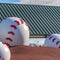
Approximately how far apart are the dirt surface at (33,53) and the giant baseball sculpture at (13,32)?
513 mm

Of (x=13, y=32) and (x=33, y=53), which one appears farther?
(x=13, y=32)

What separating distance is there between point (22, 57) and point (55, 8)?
2097 cm

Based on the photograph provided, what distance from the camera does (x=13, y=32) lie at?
9.70 meters

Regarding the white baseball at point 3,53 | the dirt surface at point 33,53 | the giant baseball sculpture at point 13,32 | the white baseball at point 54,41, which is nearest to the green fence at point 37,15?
the white baseball at point 54,41

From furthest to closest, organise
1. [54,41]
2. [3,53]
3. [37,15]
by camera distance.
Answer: [37,15] → [54,41] → [3,53]

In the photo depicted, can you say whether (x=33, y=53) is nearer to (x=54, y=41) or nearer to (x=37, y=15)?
(x=54, y=41)

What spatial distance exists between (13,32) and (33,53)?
1.26 metres

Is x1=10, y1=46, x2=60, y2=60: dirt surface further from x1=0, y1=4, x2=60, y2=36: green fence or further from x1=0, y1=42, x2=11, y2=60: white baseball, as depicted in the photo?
x1=0, y1=4, x2=60, y2=36: green fence

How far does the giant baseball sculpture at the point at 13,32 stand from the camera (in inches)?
381

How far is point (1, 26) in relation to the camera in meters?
9.78

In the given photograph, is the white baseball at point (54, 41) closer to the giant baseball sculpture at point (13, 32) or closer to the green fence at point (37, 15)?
the giant baseball sculpture at point (13, 32)

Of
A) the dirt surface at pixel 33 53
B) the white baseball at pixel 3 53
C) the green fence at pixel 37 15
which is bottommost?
the white baseball at pixel 3 53

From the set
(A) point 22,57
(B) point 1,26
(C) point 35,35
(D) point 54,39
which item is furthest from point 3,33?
(C) point 35,35

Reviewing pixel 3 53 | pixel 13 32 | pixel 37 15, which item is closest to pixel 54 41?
pixel 13 32
